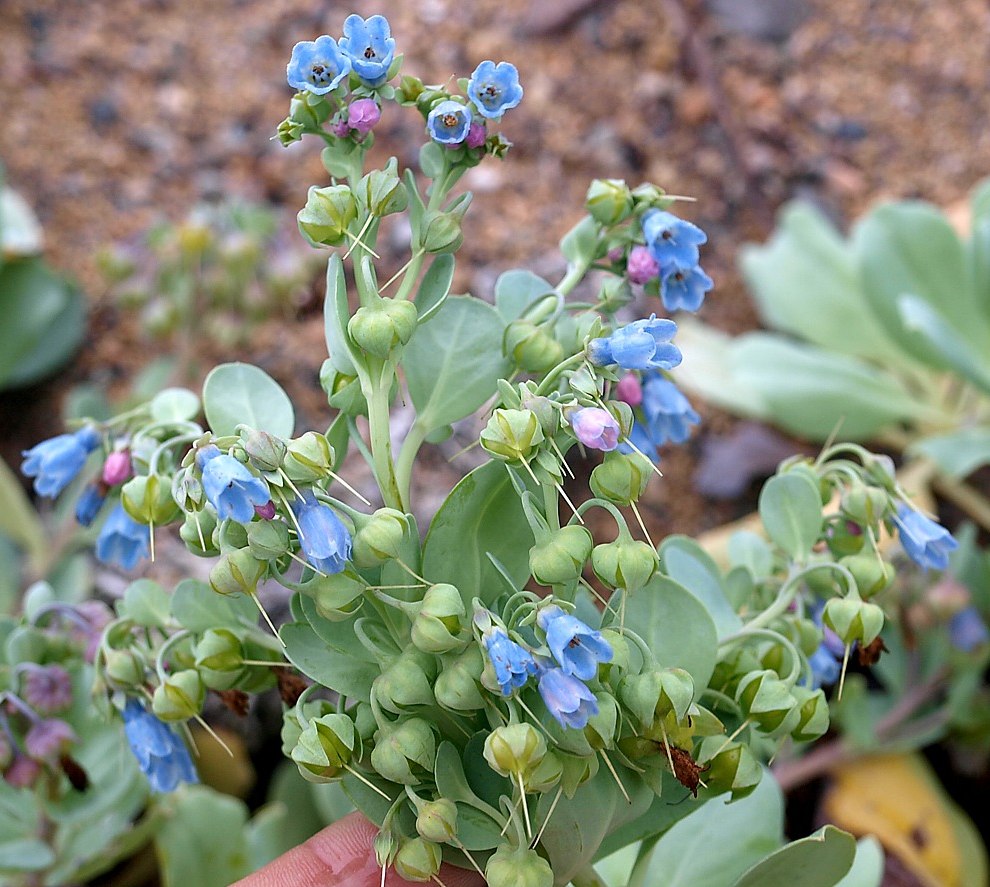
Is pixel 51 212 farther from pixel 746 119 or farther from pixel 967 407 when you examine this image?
pixel 967 407

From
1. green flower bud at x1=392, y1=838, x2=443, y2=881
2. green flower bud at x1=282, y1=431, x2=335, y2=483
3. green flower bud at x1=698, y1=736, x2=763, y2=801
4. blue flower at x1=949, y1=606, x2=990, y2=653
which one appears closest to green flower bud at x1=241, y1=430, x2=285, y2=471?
green flower bud at x1=282, y1=431, x2=335, y2=483

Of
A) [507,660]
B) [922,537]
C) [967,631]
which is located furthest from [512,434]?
[967,631]

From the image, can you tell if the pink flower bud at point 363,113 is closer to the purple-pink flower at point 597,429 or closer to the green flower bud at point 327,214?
the green flower bud at point 327,214

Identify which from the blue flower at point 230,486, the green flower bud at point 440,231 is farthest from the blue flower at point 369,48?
the blue flower at point 230,486

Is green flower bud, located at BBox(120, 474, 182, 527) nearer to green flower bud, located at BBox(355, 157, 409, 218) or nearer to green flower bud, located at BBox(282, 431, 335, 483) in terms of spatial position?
green flower bud, located at BBox(282, 431, 335, 483)

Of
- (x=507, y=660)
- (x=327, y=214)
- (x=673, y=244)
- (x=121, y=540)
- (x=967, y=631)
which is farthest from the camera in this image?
(x=967, y=631)

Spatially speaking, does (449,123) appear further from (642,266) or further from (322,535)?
(322,535)
